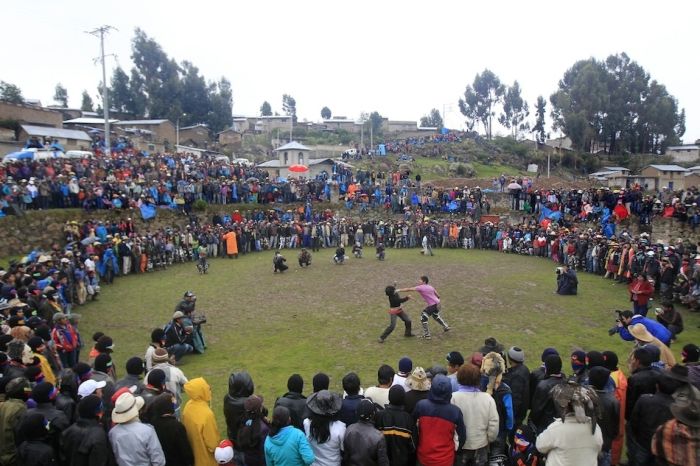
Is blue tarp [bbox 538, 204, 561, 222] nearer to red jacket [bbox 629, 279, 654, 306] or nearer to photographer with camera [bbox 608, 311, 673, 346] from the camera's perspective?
red jacket [bbox 629, 279, 654, 306]

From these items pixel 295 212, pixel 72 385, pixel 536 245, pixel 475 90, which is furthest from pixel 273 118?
pixel 72 385

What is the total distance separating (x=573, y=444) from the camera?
4613 millimetres

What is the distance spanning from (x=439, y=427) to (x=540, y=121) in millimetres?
78898

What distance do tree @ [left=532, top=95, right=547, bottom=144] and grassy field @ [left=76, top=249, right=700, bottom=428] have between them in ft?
194

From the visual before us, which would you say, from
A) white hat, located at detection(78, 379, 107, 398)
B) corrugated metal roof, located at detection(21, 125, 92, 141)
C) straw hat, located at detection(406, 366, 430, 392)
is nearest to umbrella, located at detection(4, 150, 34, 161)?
corrugated metal roof, located at detection(21, 125, 92, 141)

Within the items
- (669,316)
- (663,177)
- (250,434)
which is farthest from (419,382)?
(663,177)

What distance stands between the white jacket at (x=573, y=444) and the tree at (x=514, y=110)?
90213mm

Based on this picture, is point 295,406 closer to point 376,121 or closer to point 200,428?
point 200,428

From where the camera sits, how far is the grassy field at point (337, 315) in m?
11.0

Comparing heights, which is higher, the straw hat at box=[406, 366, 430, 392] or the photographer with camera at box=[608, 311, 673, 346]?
the straw hat at box=[406, 366, 430, 392]

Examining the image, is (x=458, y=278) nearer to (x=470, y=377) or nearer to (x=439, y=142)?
(x=470, y=377)

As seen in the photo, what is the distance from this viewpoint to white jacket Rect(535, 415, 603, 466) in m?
4.60

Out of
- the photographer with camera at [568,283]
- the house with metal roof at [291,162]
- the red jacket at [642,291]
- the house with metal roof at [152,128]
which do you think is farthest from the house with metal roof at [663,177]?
the house with metal roof at [152,128]

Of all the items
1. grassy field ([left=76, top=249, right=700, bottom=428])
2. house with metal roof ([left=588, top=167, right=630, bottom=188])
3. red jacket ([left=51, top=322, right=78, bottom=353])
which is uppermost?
house with metal roof ([left=588, top=167, right=630, bottom=188])
